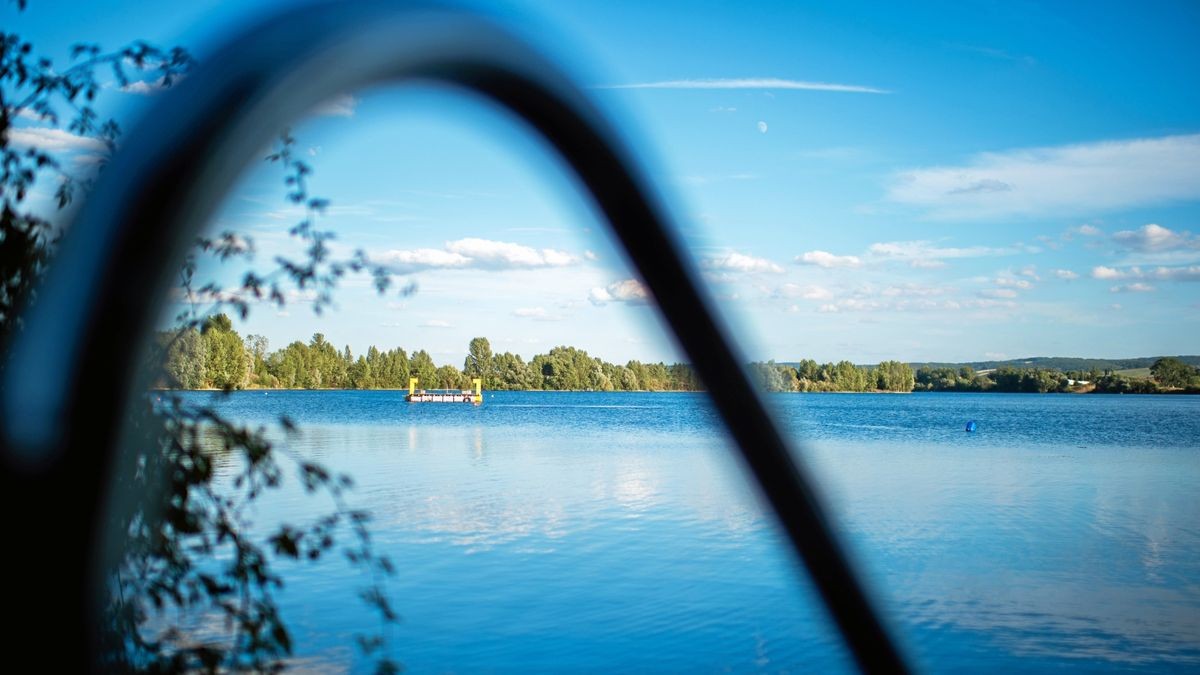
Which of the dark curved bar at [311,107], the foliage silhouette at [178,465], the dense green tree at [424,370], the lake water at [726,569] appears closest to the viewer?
the dark curved bar at [311,107]

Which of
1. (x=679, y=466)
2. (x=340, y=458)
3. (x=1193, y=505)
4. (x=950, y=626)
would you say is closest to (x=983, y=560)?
(x=950, y=626)

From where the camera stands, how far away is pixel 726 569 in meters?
15.3

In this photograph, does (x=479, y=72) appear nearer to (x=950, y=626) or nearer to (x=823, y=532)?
(x=823, y=532)

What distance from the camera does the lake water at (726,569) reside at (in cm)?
1084

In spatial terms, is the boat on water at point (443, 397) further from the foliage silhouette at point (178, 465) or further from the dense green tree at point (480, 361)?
the foliage silhouette at point (178, 465)

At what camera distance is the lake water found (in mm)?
10836

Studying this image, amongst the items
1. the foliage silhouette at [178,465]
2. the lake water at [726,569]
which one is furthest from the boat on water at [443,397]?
the foliage silhouette at [178,465]

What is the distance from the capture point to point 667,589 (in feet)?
45.3

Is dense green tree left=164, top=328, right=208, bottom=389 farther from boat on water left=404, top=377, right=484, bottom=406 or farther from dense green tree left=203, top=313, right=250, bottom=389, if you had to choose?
boat on water left=404, top=377, right=484, bottom=406

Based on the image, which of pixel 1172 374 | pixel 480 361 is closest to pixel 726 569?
pixel 480 361

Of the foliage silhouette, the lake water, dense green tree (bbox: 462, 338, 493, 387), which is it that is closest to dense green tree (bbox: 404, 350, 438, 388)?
dense green tree (bbox: 462, 338, 493, 387)

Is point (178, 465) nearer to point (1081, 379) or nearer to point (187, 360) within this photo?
point (187, 360)

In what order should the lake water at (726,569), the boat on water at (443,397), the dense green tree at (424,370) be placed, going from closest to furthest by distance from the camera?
the lake water at (726,569) < the boat on water at (443,397) < the dense green tree at (424,370)

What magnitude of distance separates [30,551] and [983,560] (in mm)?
17060
